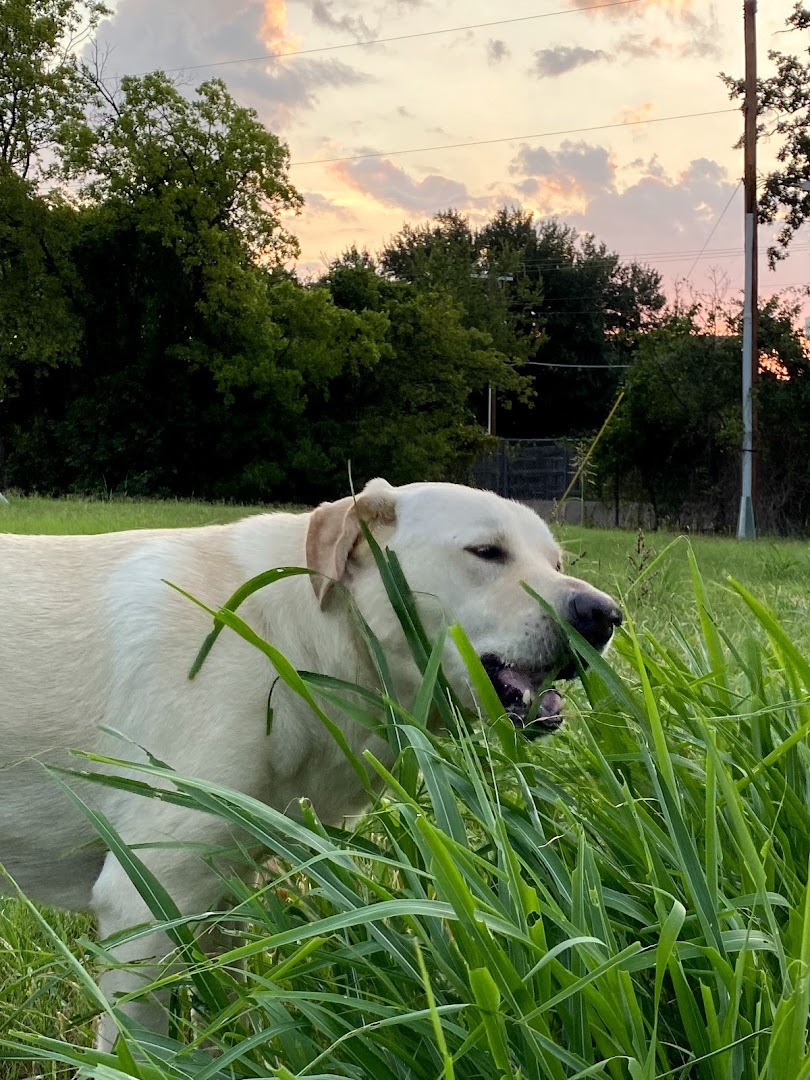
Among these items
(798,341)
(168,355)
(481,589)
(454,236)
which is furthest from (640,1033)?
(454,236)

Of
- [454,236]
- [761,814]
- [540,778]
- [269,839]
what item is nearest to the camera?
[269,839]

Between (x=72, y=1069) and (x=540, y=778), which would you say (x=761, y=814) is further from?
(x=72, y=1069)

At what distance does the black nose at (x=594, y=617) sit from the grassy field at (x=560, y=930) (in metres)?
0.20

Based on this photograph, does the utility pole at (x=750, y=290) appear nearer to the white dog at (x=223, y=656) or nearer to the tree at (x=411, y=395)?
the tree at (x=411, y=395)

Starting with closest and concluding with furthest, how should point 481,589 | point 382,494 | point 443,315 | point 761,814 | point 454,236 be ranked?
point 761,814 < point 481,589 < point 382,494 < point 443,315 < point 454,236

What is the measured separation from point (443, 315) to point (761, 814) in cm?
3085

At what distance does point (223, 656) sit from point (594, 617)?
76cm

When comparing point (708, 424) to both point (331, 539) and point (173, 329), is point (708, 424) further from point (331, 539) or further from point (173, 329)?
point (331, 539)

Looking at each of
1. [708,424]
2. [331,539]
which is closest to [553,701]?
[331,539]

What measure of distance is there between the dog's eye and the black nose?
0.23m

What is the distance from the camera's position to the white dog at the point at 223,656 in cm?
187

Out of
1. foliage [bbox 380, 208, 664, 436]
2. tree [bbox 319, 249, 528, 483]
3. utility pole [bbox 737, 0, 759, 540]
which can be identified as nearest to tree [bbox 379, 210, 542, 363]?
foliage [bbox 380, 208, 664, 436]

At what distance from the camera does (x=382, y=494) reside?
2182 mm

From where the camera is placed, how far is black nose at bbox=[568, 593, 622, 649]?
1862mm
